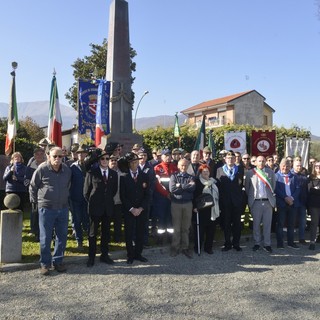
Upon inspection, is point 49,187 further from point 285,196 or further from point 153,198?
point 285,196

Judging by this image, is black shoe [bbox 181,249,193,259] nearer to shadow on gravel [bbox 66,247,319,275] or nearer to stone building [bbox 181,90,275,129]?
shadow on gravel [bbox 66,247,319,275]

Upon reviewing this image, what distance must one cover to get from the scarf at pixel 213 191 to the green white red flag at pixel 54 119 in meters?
4.75

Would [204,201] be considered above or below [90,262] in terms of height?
above

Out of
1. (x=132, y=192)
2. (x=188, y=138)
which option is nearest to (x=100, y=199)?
(x=132, y=192)

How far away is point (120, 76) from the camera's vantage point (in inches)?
463

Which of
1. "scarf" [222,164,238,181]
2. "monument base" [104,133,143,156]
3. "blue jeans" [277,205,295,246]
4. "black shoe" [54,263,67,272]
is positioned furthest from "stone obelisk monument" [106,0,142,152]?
"black shoe" [54,263,67,272]

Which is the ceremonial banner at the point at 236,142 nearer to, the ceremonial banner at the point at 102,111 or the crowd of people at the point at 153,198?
the ceremonial banner at the point at 102,111

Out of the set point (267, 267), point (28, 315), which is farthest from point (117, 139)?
point (28, 315)

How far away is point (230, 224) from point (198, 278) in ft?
6.90

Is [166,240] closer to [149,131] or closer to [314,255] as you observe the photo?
[314,255]

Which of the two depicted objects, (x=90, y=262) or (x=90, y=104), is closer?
(x=90, y=262)

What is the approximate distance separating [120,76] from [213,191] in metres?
6.22

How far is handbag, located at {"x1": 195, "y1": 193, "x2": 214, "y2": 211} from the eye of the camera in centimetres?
679

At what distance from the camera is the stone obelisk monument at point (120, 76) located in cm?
1170
